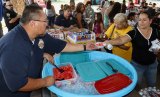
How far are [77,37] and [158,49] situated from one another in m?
1.40

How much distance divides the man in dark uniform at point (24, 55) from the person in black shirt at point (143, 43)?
1.07 m

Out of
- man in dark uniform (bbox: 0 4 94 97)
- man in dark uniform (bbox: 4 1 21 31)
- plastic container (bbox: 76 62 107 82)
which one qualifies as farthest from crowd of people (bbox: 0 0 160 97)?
man in dark uniform (bbox: 4 1 21 31)

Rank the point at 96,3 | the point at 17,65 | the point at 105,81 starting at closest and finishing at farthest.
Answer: the point at 17,65
the point at 105,81
the point at 96,3

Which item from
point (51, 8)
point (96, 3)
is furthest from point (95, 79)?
point (96, 3)

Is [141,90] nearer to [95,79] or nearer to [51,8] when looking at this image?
[95,79]

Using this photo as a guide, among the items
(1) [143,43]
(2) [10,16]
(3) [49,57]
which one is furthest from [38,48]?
(2) [10,16]

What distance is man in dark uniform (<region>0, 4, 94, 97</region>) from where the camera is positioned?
1533mm

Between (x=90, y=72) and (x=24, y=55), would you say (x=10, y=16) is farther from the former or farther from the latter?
(x=24, y=55)

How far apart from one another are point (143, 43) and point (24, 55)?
1648mm

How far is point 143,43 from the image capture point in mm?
2662

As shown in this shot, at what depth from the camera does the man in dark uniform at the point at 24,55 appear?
153cm

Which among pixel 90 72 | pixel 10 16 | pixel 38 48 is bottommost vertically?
pixel 90 72

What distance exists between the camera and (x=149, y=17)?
8.47 feet

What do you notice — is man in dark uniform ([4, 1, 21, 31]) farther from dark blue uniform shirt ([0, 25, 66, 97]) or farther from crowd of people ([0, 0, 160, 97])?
dark blue uniform shirt ([0, 25, 66, 97])
